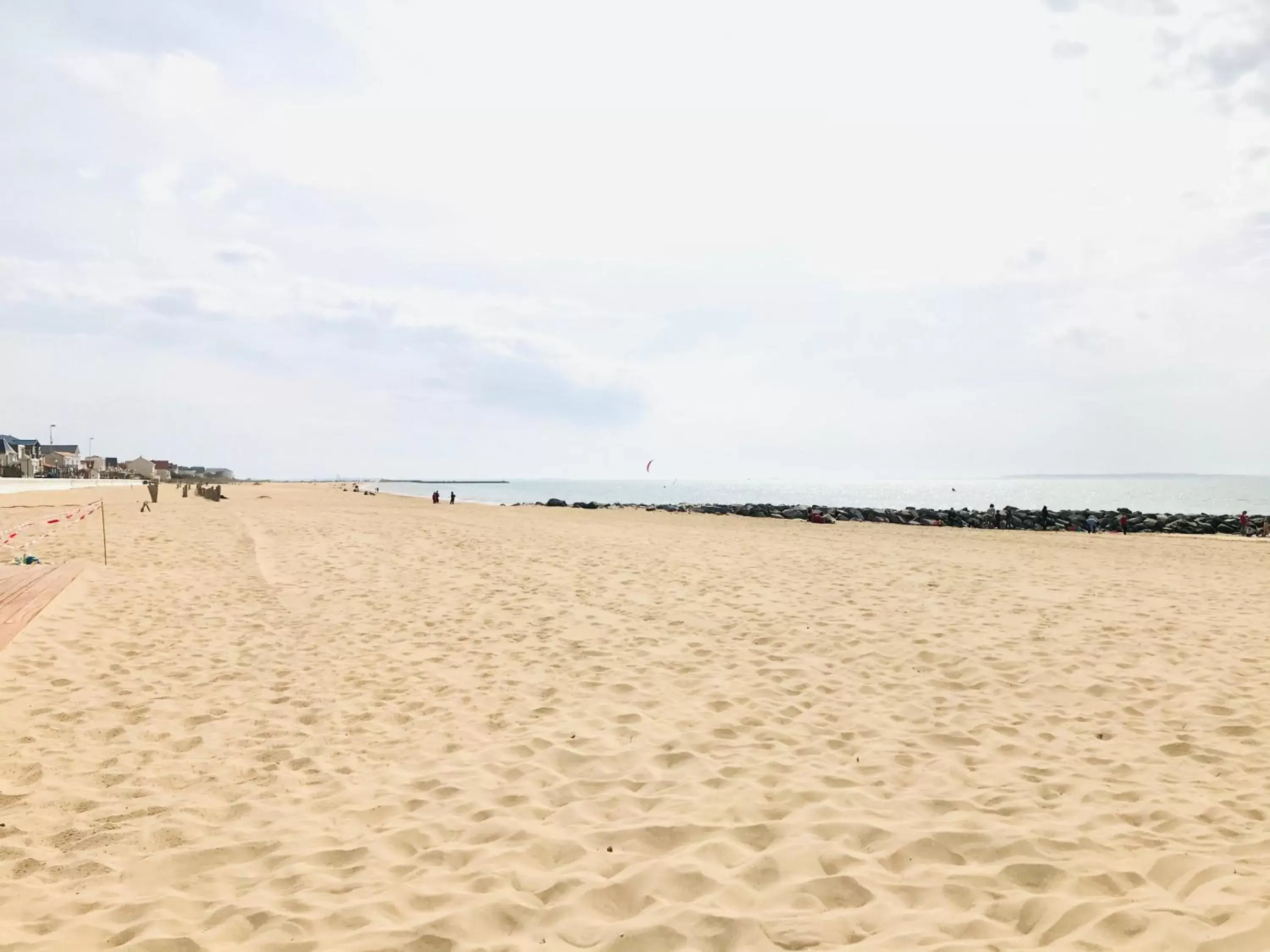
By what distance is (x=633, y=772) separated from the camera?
15.9 ft

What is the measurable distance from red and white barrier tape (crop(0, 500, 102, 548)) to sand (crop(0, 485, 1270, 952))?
21.2 feet

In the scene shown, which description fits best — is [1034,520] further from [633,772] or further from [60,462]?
[60,462]

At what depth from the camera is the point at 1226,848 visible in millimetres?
3770

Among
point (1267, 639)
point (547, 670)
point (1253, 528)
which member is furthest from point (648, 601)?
point (1253, 528)

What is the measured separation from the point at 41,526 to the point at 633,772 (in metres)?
21.0

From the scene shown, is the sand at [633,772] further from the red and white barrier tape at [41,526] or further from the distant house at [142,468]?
the distant house at [142,468]

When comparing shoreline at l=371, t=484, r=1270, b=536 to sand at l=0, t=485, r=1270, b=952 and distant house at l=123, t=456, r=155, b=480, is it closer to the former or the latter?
sand at l=0, t=485, r=1270, b=952

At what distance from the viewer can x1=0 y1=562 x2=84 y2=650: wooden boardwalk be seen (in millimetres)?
7809

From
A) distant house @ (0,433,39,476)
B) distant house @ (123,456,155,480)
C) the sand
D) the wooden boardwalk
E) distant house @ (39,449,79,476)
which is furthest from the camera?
distant house @ (123,456,155,480)

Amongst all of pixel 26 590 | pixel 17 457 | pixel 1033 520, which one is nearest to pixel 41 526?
pixel 26 590

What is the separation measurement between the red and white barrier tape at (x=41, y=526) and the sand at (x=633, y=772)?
6.45 meters

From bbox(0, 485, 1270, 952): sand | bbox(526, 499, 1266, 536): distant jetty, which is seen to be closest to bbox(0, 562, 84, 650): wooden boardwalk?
bbox(0, 485, 1270, 952): sand

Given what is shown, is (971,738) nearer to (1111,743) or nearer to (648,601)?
(1111,743)

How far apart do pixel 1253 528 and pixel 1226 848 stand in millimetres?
35316
